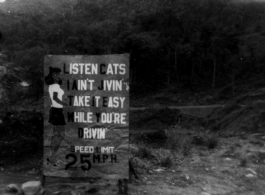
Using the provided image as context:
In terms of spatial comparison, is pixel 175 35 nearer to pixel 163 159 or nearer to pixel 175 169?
pixel 163 159

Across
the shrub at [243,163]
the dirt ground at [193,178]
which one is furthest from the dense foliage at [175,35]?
the shrub at [243,163]

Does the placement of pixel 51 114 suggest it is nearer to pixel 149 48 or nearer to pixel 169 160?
pixel 169 160

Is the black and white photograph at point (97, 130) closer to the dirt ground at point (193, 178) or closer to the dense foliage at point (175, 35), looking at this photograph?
the dirt ground at point (193, 178)

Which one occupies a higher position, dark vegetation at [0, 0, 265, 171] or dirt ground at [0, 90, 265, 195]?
dark vegetation at [0, 0, 265, 171]

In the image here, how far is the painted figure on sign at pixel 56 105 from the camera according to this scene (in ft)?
14.7

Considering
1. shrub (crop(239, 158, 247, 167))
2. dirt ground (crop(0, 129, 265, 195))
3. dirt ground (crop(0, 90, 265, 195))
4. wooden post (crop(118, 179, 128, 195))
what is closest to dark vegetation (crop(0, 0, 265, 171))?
dirt ground (crop(0, 90, 265, 195))

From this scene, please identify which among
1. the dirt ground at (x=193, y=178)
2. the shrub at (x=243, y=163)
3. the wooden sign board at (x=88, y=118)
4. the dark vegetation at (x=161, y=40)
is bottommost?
the dirt ground at (x=193, y=178)

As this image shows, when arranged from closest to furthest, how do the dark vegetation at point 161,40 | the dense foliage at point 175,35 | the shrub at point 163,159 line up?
the shrub at point 163,159
the dark vegetation at point 161,40
the dense foliage at point 175,35

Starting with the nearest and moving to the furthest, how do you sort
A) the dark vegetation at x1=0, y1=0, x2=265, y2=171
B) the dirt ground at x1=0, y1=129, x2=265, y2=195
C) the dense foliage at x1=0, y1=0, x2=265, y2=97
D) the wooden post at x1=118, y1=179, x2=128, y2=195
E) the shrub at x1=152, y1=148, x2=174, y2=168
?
the wooden post at x1=118, y1=179, x2=128, y2=195
the dirt ground at x1=0, y1=129, x2=265, y2=195
the shrub at x1=152, y1=148, x2=174, y2=168
the dark vegetation at x1=0, y1=0, x2=265, y2=171
the dense foliage at x1=0, y1=0, x2=265, y2=97

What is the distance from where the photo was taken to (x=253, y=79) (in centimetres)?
2778

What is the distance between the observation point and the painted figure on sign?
448 cm

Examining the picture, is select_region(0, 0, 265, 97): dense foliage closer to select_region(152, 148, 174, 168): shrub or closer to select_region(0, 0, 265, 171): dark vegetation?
select_region(0, 0, 265, 171): dark vegetation

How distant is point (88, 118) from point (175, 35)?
28.7m

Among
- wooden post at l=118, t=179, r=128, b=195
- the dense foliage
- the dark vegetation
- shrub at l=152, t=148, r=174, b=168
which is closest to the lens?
wooden post at l=118, t=179, r=128, b=195
